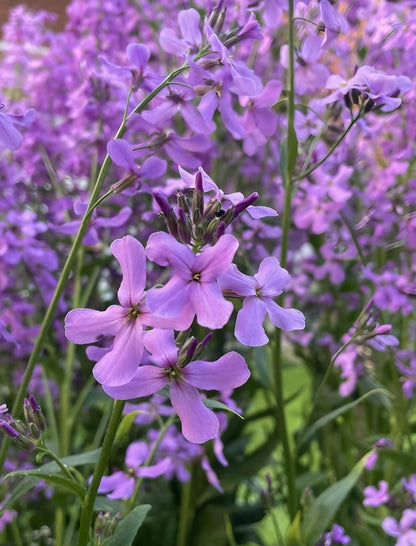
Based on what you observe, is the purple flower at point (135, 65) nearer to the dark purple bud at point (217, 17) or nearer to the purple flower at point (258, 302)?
the dark purple bud at point (217, 17)

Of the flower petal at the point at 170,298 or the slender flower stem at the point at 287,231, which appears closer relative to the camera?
the flower petal at the point at 170,298

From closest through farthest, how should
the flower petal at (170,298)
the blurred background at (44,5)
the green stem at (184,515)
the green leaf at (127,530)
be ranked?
1. the flower petal at (170,298)
2. the green leaf at (127,530)
3. the green stem at (184,515)
4. the blurred background at (44,5)

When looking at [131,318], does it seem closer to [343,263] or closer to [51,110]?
[343,263]

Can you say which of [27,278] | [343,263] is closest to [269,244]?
[343,263]

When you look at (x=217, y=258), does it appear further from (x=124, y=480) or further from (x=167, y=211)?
(x=124, y=480)

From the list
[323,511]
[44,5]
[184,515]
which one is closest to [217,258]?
[323,511]

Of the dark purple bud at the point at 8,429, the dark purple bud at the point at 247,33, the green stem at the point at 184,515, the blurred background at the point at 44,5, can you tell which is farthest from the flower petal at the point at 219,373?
the blurred background at the point at 44,5
